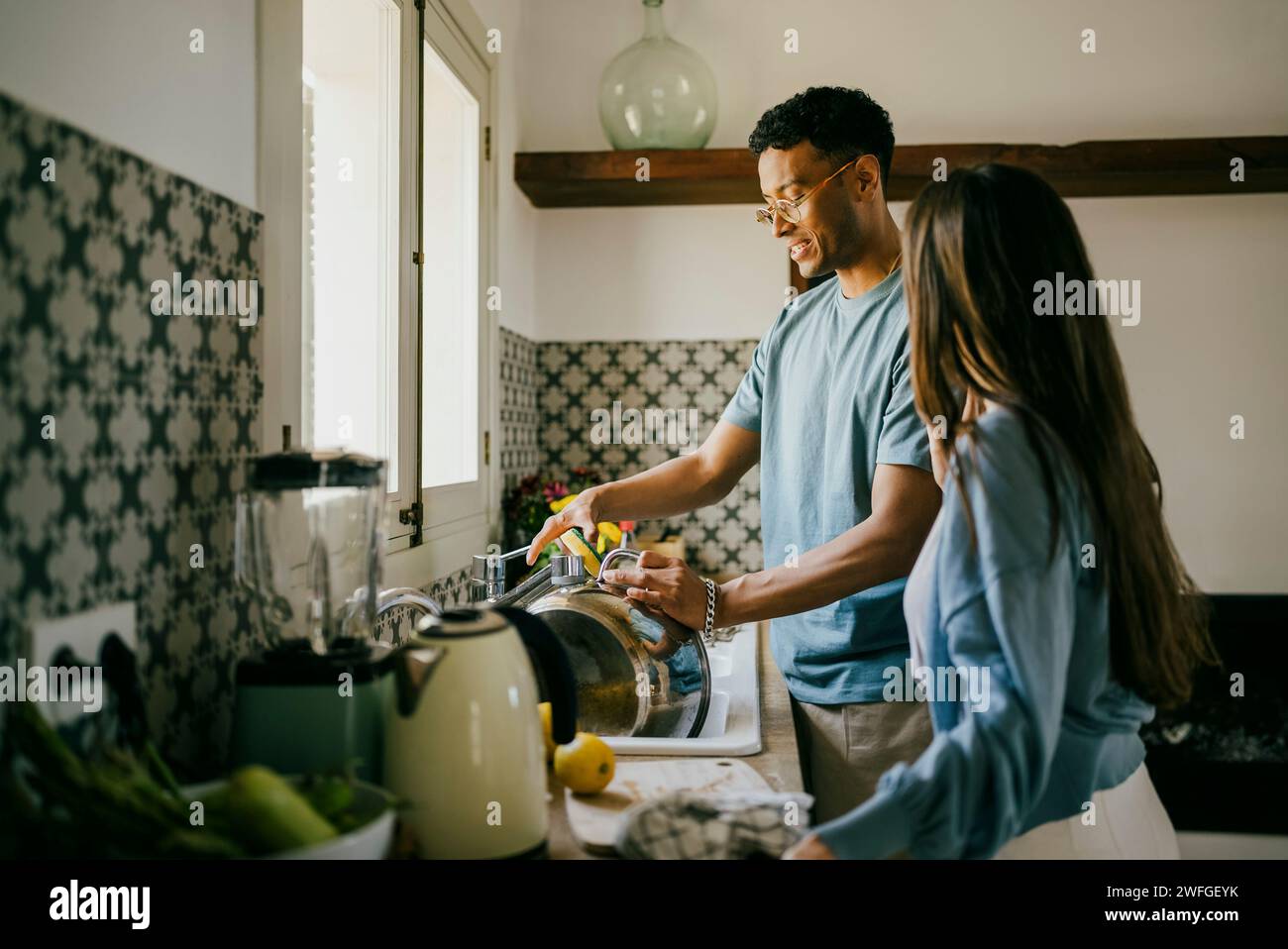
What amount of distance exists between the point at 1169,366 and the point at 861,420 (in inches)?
66.9

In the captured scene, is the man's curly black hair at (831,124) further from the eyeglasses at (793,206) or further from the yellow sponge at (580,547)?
the yellow sponge at (580,547)

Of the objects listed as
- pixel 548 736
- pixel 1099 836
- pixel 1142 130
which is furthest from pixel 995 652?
pixel 1142 130

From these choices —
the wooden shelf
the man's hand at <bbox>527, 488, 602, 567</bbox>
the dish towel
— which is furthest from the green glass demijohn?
the dish towel

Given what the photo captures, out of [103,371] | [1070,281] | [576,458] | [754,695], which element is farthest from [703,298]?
[103,371]

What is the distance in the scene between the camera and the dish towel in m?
0.82

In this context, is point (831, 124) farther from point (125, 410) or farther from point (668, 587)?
point (125, 410)

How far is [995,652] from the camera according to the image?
0.81 meters

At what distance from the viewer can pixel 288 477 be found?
92 cm

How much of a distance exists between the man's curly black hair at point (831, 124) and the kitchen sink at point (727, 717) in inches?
34.9

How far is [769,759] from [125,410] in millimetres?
835

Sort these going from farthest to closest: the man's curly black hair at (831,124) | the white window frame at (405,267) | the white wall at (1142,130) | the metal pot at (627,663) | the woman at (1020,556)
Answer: the white wall at (1142,130) → the man's curly black hair at (831,124) → the metal pot at (627,663) → the white window frame at (405,267) → the woman at (1020,556)

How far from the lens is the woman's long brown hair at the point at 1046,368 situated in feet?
2.97

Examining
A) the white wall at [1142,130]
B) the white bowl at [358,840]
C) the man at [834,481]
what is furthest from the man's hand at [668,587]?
the white wall at [1142,130]

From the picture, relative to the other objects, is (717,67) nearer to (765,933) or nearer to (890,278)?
(890,278)
